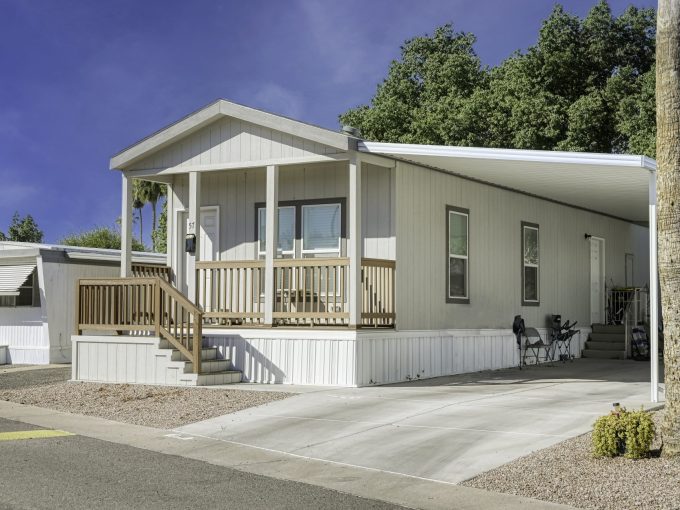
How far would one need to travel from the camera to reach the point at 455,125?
3034cm

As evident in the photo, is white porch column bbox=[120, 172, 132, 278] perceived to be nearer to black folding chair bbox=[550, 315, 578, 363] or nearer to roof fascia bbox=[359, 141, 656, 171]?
roof fascia bbox=[359, 141, 656, 171]

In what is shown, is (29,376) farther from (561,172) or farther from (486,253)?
(561,172)

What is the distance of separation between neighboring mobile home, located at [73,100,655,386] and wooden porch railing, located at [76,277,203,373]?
33 mm

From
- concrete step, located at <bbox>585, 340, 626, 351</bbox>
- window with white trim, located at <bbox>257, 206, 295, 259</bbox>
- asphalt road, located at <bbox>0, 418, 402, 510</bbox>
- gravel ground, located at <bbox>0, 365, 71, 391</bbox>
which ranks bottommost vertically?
asphalt road, located at <bbox>0, 418, 402, 510</bbox>

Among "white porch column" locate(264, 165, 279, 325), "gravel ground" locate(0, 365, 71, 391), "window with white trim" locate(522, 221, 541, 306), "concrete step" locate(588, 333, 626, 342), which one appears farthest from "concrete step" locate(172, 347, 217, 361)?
"concrete step" locate(588, 333, 626, 342)

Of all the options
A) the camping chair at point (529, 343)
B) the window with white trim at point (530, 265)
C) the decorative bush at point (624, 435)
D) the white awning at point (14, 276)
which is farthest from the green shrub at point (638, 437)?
the white awning at point (14, 276)

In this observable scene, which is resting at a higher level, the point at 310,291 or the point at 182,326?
the point at 310,291

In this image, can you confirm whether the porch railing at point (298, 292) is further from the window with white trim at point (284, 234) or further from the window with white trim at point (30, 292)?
the window with white trim at point (30, 292)

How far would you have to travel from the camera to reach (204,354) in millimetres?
13758

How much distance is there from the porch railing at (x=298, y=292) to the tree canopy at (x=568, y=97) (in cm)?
1392

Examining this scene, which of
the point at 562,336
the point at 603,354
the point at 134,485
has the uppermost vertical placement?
the point at 562,336

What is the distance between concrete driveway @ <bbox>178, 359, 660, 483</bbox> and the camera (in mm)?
8234

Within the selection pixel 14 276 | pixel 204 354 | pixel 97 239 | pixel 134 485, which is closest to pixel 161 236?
pixel 97 239

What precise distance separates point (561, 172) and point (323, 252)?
4030 millimetres
